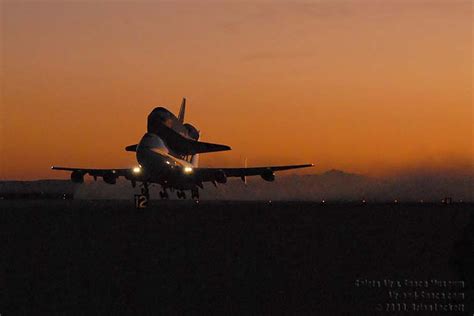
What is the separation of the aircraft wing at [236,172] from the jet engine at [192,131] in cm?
2756

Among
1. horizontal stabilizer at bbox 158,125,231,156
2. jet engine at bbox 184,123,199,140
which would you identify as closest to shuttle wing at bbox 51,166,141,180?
horizontal stabilizer at bbox 158,125,231,156

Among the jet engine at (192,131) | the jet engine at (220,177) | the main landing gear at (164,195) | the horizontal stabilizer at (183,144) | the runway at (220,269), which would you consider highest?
the jet engine at (192,131)

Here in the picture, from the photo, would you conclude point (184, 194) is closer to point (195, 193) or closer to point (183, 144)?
point (195, 193)

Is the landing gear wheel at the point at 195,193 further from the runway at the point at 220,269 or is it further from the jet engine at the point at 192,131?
the runway at the point at 220,269

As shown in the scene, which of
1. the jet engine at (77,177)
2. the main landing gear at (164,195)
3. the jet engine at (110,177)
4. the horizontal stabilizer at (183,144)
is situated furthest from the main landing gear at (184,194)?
the horizontal stabilizer at (183,144)

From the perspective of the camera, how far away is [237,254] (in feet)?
73.3

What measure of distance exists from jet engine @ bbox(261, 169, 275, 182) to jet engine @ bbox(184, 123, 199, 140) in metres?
38.3

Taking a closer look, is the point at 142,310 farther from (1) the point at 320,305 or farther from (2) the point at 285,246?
(2) the point at 285,246

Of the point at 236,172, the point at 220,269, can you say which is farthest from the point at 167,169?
the point at 220,269

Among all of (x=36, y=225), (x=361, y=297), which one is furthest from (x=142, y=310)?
(x=36, y=225)

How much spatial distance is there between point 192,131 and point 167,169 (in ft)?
154

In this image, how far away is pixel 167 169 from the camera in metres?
Result: 75.2

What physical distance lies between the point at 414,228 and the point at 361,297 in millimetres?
22138

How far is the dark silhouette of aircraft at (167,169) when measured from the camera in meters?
74.1
